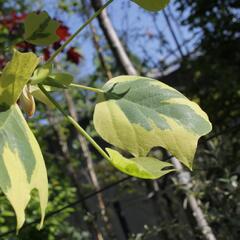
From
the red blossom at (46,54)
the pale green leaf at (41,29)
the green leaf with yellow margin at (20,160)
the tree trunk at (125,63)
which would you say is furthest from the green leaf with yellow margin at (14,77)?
the tree trunk at (125,63)

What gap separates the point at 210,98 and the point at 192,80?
26 cm

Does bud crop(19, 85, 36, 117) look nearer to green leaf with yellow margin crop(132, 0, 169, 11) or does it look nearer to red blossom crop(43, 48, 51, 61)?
green leaf with yellow margin crop(132, 0, 169, 11)

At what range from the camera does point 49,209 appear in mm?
3236

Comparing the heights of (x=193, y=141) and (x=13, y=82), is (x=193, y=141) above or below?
below

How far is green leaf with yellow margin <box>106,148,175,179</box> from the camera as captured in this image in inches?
12.8

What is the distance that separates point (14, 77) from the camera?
353mm

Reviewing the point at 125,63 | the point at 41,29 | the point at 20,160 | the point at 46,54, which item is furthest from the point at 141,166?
the point at 125,63

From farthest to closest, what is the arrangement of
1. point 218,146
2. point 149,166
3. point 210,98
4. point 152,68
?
point 152,68, point 210,98, point 218,146, point 149,166

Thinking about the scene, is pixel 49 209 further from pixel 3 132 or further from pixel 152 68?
pixel 3 132

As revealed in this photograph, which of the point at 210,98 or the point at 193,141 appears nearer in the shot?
the point at 193,141

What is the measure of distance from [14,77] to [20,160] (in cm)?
6

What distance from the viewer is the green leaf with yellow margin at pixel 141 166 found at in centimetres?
32

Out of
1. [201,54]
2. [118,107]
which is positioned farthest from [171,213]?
[118,107]

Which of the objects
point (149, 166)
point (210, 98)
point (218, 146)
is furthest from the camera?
point (210, 98)
